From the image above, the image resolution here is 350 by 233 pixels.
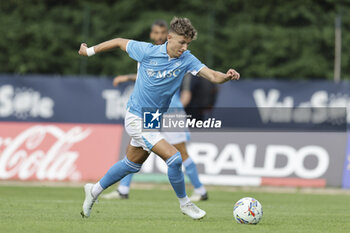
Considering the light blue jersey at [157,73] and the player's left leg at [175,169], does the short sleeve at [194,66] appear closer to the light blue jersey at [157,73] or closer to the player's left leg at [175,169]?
the light blue jersey at [157,73]

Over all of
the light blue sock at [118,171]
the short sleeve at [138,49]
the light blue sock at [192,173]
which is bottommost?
the light blue sock at [192,173]

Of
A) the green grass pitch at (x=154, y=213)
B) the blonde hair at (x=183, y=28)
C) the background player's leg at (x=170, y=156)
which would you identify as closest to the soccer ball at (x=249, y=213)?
the green grass pitch at (x=154, y=213)

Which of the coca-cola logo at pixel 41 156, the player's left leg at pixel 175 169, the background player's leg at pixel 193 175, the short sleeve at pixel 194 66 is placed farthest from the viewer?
the coca-cola logo at pixel 41 156

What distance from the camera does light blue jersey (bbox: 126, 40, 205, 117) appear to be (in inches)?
329

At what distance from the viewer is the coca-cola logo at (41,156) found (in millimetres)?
15477

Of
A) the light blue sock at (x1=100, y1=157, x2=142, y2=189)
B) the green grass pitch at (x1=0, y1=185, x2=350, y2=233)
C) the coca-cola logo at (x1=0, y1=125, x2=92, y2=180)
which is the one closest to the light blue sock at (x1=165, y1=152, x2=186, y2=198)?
the green grass pitch at (x1=0, y1=185, x2=350, y2=233)

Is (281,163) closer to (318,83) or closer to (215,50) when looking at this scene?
(318,83)

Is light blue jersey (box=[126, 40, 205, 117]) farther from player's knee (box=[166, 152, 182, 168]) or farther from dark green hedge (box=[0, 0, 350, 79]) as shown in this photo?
dark green hedge (box=[0, 0, 350, 79])

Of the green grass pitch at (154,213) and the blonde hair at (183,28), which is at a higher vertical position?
the blonde hair at (183,28)

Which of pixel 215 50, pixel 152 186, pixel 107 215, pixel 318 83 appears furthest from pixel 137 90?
pixel 215 50

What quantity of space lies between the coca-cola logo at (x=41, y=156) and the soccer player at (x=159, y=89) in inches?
278

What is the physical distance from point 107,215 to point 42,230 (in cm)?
176

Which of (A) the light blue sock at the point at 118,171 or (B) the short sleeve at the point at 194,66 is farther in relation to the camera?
(A) the light blue sock at the point at 118,171

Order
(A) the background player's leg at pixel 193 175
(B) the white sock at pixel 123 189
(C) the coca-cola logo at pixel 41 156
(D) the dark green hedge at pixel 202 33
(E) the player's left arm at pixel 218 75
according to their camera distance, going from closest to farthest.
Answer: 1. (E) the player's left arm at pixel 218 75
2. (B) the white sock at pixel 123 189
3. (A) the background player's leg at pixel 193 175
4. (C) the coca-cola logo at pixel 41 156
5. (D) the dark green hedge at pixel 202 33
